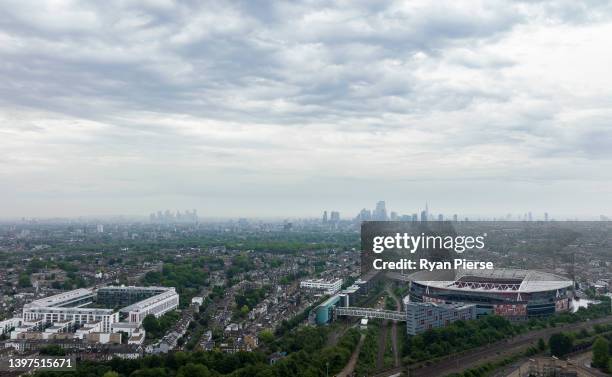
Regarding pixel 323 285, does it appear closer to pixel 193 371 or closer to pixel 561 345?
pixel 561 345

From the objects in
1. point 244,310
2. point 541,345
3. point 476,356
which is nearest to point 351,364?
point 476,356

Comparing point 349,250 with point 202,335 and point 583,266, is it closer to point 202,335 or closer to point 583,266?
point 583,266

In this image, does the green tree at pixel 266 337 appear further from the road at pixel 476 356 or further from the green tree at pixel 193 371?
the green tree at pixel 193 371

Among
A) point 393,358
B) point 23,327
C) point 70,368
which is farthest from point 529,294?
point 23,327

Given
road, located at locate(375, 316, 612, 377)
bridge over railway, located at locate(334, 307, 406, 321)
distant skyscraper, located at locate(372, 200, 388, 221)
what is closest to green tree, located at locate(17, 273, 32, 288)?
bridge over railway, located at locate(334, 307, 406, 321)

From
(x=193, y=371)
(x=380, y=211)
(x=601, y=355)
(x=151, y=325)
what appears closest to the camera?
(x=193, y=371)
